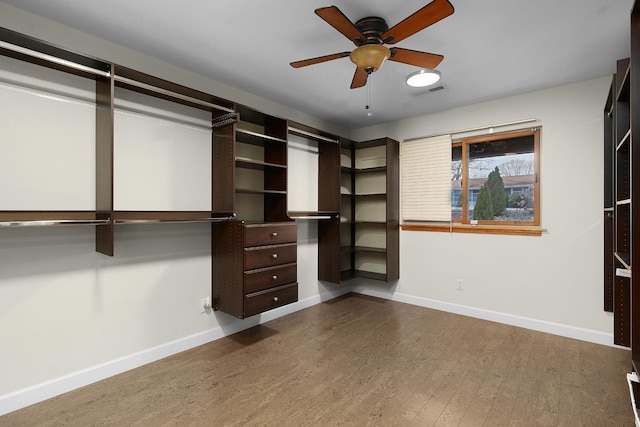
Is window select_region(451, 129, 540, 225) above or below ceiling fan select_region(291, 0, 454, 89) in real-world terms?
below

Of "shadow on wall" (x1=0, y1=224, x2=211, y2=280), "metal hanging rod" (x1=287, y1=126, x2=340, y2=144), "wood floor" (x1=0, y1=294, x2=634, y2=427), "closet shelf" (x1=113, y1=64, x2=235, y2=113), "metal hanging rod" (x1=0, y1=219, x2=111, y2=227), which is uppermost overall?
"closet shelf" (x1=113, y1=64, x2=235, y2=113)

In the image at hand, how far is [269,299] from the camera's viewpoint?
114 inches

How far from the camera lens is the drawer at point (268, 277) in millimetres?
2730

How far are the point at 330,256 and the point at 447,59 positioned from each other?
259cm

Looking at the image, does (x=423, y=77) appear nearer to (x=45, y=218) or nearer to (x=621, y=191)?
(x=621, y=191)

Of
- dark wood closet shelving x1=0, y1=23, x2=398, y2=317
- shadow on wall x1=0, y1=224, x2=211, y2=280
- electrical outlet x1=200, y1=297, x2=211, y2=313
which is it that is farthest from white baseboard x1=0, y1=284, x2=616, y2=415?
shadow on wall x1=0, y1=224, x2=211, y2=280

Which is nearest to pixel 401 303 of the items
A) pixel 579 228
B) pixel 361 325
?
pixel 361 325

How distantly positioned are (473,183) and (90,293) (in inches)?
158

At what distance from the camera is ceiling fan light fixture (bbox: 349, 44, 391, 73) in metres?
1.99

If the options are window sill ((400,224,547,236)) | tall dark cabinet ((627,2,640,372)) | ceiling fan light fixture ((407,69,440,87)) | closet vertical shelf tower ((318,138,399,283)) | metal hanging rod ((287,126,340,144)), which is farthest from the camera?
closet vertical shelf tower ((318,138,399,283))

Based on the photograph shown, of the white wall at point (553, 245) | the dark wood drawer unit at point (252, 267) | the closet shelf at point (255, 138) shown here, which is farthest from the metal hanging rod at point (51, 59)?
the white wall at point (553, 245)

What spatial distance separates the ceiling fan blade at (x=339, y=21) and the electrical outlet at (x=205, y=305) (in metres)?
2.54

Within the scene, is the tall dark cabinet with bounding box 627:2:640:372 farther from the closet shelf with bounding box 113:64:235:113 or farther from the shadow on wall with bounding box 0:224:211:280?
the shadow on wall with bounding box 0:224:211:280

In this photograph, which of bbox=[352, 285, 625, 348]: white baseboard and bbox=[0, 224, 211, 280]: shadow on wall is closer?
bbox=[0, 224, 211, 280]: shadow on wall
